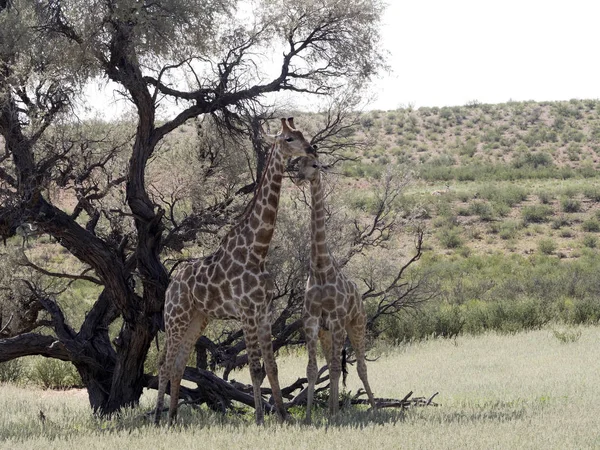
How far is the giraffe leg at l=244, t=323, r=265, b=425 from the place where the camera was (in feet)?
31.2

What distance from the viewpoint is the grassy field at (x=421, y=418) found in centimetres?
830

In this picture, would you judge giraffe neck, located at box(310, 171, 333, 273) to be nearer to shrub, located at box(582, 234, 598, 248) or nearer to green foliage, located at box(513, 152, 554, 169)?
shrub, located at box(582, 234, 598, 248)

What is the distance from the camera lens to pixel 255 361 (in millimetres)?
9641

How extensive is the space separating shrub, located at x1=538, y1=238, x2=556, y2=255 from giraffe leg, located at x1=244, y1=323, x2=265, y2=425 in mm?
31164

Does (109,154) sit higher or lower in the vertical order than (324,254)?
higher

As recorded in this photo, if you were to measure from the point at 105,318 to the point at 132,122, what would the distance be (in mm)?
3402

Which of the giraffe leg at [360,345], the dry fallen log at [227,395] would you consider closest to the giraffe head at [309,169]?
the giraffe leg at [360,345]

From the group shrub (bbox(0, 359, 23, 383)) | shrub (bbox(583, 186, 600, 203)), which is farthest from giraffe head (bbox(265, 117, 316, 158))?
shrub (bbox(583, 186, 600, 203))

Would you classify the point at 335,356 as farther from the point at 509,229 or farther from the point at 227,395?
the point at 509,229

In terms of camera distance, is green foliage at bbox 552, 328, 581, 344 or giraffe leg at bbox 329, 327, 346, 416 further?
green foliage at bbox 552, 328, 581, 344

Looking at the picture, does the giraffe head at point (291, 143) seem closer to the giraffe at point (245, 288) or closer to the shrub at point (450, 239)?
the giraffe at point (245, 288)

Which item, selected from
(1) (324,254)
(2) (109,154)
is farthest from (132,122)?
(1) (324,254)

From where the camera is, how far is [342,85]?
42.3ft

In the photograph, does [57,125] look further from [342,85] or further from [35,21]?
[342,85]
